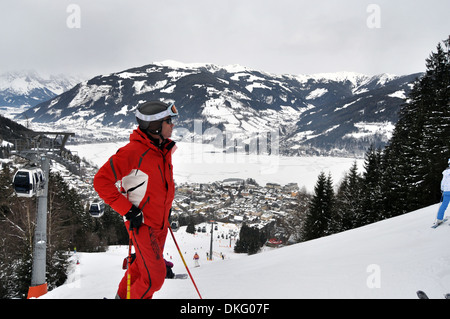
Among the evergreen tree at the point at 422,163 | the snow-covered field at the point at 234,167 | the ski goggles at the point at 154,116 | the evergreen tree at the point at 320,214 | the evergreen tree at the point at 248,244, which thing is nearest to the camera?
the ski goggles at the point at 154,116

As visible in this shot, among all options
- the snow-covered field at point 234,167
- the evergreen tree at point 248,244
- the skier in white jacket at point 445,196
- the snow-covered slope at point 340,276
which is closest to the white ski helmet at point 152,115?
the snow-covered slope at point 340,276

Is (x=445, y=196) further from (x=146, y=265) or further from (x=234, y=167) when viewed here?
(x=234, y=167)

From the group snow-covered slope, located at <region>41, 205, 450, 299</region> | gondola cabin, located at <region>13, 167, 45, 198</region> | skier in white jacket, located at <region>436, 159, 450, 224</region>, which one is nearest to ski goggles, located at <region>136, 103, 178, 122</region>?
snow-covered slope, located at <region>41, 205, 450, 299</region>

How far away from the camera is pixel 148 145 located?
2488 mm

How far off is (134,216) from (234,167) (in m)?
130

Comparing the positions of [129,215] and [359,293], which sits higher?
[129,215]

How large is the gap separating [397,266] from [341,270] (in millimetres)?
718

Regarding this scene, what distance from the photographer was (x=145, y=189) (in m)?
2.44

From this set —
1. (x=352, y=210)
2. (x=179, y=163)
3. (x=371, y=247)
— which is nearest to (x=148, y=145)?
(x=371, y=247)

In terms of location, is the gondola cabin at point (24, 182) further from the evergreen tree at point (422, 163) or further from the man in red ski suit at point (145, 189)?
the evergreen tree at point (422, 163)

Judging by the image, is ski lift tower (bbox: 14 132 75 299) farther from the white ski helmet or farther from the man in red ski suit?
the white ski helmet

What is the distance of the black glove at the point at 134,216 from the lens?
7.57 feet

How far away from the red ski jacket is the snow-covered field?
9306 centimetres

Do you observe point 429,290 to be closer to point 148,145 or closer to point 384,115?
point 148,145
